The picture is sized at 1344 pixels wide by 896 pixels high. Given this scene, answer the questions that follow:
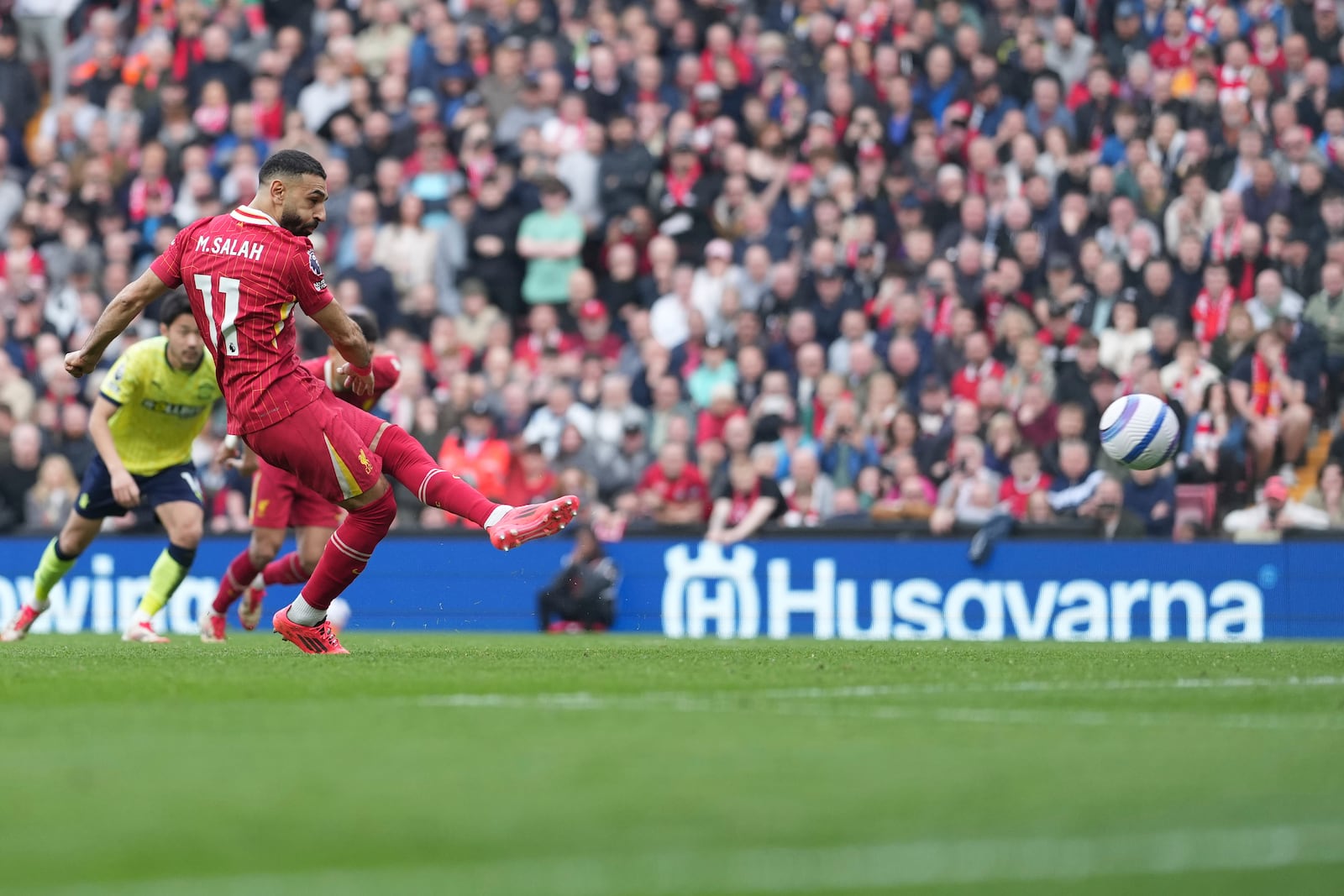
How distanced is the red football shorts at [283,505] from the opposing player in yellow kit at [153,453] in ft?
1.77

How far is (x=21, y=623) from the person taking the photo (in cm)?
1368

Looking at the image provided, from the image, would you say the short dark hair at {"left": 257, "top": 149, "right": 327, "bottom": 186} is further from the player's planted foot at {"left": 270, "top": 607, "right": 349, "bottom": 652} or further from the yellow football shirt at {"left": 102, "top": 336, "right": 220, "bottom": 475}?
the yellow football shirt at {"left": 102, "top": 336, "right": 220, "bottom": 475}

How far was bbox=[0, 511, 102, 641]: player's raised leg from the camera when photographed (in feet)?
44.1

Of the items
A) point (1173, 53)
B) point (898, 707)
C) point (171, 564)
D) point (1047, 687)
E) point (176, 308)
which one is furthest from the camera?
point (1173, 53)

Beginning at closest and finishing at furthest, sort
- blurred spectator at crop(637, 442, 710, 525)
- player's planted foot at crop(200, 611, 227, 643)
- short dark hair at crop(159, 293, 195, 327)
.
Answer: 1. short dark hair at crop(159, 293, 195, 327)
2. player's planted foot at crop(200, 611, 227, 643)
3. blurred spectator at crop(637, 442, 710, 525)

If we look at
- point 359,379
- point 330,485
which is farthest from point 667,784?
point 359,379

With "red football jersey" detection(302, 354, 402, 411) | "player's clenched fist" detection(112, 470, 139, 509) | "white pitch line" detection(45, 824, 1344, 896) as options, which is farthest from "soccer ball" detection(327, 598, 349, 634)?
"white pitch line" detection(45, 824, 1344, 896)

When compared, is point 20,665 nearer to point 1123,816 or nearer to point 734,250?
point 1123,816

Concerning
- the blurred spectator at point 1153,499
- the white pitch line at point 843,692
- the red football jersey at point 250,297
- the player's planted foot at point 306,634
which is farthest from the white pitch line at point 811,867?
the blurred spectator at point 1153,499

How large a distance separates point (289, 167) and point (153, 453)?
3995 millimetres

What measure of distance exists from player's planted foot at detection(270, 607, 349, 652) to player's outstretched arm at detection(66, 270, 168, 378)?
1.59 metres

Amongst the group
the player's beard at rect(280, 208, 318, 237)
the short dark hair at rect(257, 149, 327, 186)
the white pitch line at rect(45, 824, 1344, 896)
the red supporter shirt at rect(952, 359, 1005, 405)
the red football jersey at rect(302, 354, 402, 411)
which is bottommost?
the white pitch line at rect(45, 824, 1344, 896)

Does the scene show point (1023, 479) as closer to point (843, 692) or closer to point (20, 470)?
point (843, 692)

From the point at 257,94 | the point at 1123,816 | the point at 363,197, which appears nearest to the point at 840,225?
the point at 363,197
